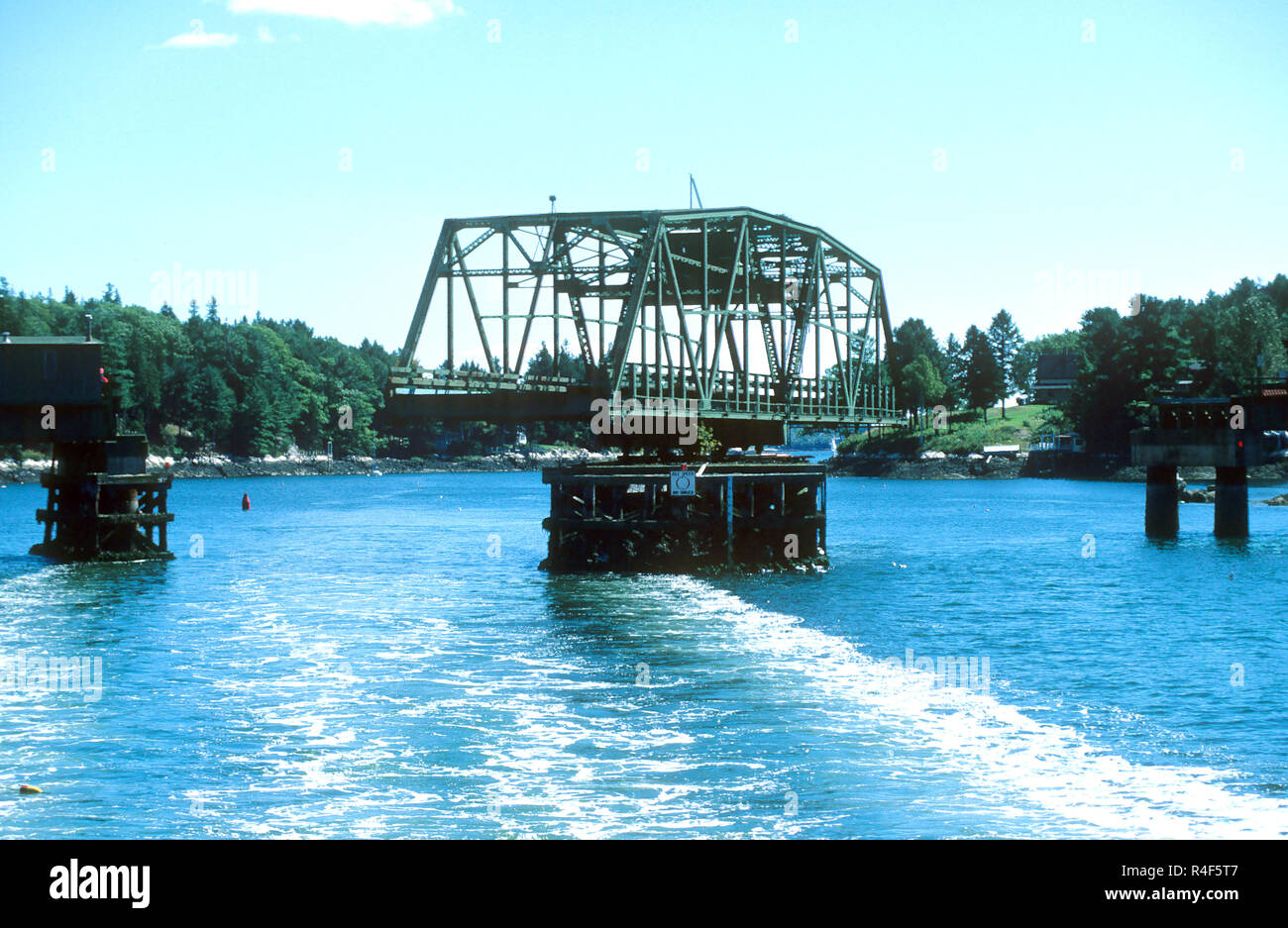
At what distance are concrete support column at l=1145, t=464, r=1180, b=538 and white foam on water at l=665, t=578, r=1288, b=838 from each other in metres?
45.6

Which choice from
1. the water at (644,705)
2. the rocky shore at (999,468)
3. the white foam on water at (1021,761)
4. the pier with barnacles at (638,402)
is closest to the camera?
the white foam on water at (1021,761)

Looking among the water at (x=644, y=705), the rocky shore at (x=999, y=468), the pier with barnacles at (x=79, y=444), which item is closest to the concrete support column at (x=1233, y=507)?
the water at (x=644, y=705)

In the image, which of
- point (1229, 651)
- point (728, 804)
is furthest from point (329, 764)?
point (1229, 651)

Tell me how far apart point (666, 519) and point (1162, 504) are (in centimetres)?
3592

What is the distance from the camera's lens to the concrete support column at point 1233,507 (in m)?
66.8

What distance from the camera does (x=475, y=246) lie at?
158 feet

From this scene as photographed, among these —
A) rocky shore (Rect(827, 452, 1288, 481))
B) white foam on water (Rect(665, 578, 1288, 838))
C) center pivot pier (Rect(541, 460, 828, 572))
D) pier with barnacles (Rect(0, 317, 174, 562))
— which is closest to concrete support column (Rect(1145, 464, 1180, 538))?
center pivot pier (Rect(541, 460, 828, 572))

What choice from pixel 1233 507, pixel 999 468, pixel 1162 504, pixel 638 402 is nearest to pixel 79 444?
pixel 638 402

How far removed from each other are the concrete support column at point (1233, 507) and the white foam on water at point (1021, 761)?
1765 inches

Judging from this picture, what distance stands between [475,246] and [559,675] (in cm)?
2514

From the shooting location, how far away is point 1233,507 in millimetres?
66875

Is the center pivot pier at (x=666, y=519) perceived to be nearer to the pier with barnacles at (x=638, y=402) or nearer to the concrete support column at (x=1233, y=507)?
the pier with barnacles at (x=638, y=402)
